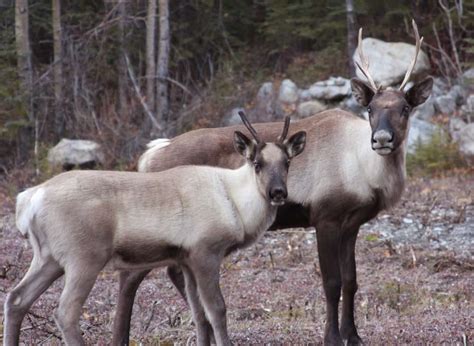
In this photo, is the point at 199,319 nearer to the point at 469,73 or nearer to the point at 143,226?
the point at 143,226

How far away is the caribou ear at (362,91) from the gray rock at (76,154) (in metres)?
13.6

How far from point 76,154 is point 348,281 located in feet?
45.9

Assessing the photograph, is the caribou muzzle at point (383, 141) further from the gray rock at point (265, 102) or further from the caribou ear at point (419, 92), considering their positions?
the gray rock at point (265, 102)

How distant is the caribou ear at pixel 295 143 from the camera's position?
290 inches

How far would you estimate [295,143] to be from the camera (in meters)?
7.45

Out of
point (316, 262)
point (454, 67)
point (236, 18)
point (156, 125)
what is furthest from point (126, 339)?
point (236, 18)

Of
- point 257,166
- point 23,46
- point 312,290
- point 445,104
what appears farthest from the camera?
point 23,46

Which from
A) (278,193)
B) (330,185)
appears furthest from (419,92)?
(278,193)

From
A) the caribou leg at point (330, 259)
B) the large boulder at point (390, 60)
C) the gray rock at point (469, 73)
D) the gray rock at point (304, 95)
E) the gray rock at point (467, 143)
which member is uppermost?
the caribou leg at point (330, 259)

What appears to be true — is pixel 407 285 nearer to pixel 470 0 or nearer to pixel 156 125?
pixel 156 125

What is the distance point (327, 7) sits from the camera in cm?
2611

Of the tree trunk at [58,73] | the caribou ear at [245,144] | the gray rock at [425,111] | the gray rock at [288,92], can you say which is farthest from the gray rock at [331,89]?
the caribou ear at [245,144]

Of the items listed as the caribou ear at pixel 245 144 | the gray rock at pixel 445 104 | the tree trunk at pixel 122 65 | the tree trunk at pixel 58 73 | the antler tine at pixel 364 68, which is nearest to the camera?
the caribou ear at pixel 245 144

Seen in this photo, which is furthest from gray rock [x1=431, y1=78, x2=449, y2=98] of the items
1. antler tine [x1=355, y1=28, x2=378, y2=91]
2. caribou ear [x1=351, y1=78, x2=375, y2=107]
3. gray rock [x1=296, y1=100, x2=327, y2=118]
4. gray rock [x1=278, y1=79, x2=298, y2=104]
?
caribou ear [x1=351, y1=78, x2=375, y2=107]
